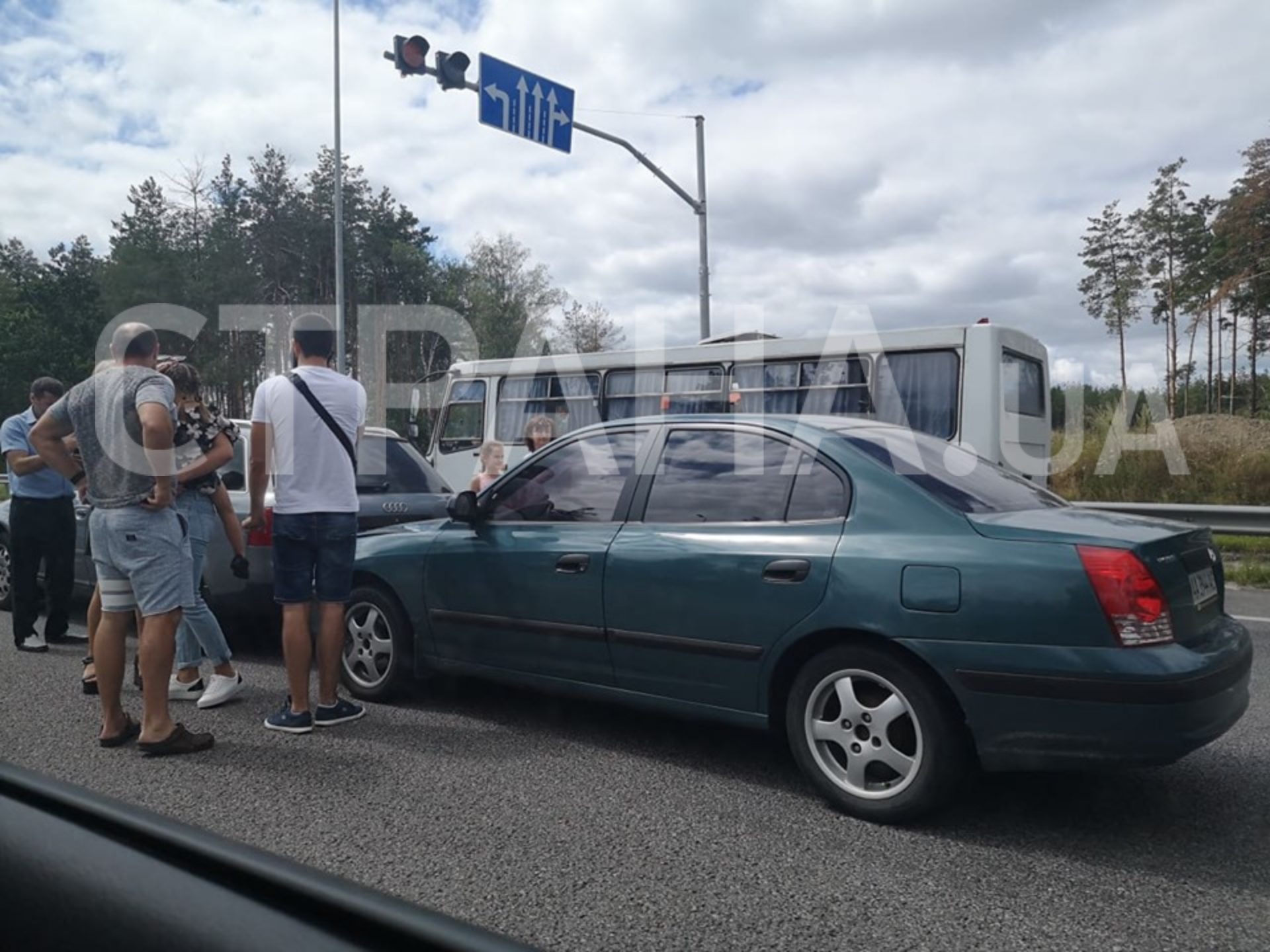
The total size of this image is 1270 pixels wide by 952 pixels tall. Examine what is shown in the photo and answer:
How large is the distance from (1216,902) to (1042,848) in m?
0.52

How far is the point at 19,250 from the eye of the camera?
213 feet

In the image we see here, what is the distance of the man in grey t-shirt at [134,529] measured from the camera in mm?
4121

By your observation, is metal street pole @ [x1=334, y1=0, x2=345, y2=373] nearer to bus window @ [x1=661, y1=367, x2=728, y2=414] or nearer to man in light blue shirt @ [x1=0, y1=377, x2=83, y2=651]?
bus window @ [x1=661, y1=367, x2=728, y2=414]

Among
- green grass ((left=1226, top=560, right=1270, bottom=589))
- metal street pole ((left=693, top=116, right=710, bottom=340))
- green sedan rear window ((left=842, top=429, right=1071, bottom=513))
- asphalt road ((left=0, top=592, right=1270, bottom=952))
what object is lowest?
asphalt road ((left=0, top=592, right=1270, bottom=952))

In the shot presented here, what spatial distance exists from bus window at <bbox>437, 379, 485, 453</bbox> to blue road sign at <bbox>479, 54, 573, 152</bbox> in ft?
12.3

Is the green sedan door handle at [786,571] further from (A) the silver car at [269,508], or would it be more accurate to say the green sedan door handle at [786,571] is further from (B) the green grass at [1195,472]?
(B) the green grass at [1195,472]

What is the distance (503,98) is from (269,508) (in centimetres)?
824

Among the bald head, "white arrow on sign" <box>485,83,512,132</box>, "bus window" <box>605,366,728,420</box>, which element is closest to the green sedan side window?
the bald head

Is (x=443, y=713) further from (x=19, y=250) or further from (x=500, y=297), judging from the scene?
(x=19, y=250)

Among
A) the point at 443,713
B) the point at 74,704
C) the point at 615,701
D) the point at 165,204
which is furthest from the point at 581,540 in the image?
the point at 165,204

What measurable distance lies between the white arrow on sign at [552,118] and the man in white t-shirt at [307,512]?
359 inches

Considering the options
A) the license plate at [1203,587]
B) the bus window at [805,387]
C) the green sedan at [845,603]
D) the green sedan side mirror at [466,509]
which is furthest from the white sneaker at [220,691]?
the bus window at [805,387]

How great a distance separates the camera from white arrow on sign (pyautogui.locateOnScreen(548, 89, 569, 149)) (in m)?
12.9

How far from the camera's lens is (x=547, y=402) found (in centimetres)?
1382
